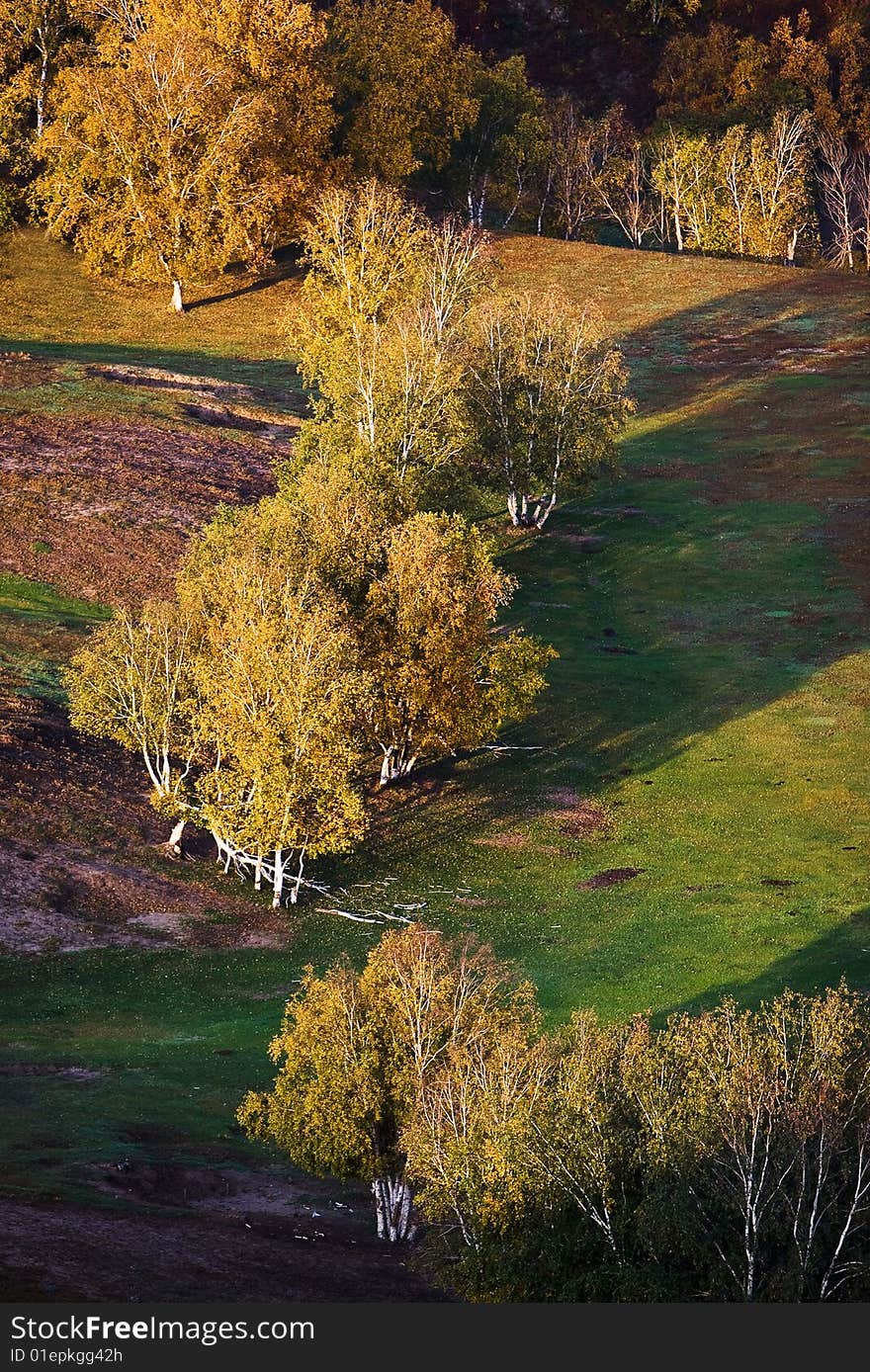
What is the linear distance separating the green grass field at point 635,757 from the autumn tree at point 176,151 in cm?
535

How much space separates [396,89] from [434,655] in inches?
3553

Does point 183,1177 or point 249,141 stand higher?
point 249,141

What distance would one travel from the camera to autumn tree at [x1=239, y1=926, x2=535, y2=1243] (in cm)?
3956

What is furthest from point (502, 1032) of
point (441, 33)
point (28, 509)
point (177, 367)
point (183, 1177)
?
point (441, 33)

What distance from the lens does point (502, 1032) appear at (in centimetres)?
3944

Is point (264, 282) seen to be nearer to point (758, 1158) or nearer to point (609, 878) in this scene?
point (609, 878)

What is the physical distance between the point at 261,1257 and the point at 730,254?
139 metres

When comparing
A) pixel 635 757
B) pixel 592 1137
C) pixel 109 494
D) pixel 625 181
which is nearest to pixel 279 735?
pixel 635 757

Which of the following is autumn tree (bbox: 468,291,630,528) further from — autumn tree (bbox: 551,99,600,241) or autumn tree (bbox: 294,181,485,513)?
autumn tree (bbox: 551,99,600,241)

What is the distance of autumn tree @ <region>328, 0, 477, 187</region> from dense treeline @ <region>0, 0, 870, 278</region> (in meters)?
0.20

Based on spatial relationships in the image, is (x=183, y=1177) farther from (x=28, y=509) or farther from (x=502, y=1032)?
(x=28, y=509)

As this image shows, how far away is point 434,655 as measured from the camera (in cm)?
7000

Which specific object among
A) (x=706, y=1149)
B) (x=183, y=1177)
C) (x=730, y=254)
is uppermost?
(x=730, y=254)

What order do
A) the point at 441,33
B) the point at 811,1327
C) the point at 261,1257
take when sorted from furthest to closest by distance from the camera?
the point at 441,33
the point at 261,1257
the point at 811,1327
